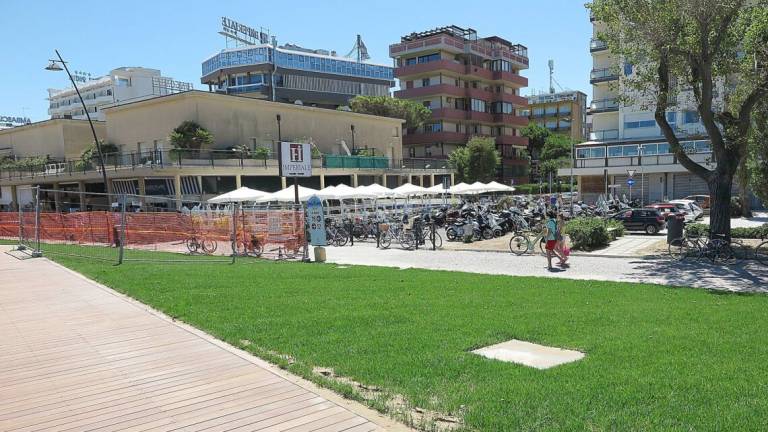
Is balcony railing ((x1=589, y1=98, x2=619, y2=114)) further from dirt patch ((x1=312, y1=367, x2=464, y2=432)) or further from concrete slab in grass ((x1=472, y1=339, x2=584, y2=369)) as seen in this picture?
dirt patch ((x1=312, y1=367, x2=464, y2=432))

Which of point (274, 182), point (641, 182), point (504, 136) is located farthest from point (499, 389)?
point (504, 136)

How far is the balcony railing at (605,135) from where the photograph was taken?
52.0 metres

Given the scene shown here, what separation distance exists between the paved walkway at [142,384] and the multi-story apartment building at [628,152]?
41096 mm

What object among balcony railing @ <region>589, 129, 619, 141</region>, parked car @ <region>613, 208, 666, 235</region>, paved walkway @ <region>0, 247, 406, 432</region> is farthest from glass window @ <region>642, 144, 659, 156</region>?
paved walkway @ <region>0, 247, 406, 432</region>

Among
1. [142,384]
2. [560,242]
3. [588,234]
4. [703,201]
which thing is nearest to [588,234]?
[588,234]

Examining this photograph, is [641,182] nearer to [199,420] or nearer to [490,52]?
[490,52]

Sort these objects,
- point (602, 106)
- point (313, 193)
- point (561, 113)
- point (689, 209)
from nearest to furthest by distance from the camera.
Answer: point (313, 193) → point (689, 209) → point (602, 106) → point (561, 113)

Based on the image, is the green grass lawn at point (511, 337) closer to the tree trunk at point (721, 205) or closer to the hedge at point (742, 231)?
the tree trunk at point (721, 205)

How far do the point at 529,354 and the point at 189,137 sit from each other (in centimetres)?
3642

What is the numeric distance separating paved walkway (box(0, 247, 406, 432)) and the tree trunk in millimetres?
16003

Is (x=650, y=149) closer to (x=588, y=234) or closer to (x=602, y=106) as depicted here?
(x=602, y=106)

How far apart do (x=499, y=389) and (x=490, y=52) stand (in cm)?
7832

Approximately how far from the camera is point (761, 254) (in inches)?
628

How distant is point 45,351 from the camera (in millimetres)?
6562
